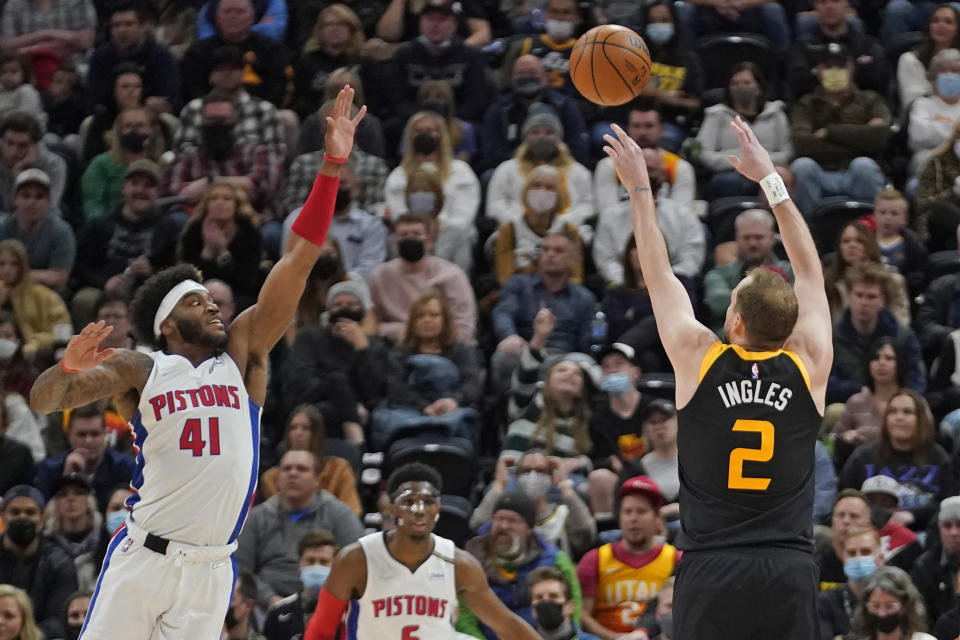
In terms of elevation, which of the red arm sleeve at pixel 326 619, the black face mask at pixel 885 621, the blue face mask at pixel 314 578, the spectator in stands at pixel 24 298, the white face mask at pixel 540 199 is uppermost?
the white face mask at pixel 540 199

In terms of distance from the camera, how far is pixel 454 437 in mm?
10984

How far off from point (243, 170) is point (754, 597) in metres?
8.71

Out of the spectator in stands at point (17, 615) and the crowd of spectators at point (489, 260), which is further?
the crowd of spectators at point (489, 260)

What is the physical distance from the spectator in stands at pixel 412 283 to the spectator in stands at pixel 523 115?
5.71 feet

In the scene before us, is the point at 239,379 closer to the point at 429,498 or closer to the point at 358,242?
the point at 429,498

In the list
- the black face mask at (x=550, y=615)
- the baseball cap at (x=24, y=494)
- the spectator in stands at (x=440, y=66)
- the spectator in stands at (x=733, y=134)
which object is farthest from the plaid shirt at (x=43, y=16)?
the black face mask at (x=550, y=615)

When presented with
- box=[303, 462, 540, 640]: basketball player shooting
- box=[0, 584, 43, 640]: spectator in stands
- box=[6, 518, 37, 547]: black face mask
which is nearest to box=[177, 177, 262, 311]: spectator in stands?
box=[6, 518, 37, 547]: black face mask

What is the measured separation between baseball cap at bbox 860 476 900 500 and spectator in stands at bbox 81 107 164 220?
669cm

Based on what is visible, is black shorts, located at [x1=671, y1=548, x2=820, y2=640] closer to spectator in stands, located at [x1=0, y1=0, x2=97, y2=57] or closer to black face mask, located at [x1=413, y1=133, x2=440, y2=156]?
black face mask, located at [x1=413, y1=133, x2=440, y2=156]

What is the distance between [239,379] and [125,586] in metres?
0.88

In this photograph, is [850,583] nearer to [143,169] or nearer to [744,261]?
[744,261]

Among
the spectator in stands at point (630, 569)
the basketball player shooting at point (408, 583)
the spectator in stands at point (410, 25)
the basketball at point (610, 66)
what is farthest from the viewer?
the spectator in stands at point (410, 25)

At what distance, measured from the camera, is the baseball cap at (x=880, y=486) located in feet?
32.9

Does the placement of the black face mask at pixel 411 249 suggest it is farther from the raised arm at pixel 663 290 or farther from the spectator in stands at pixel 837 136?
the raised arm at pixel 663 290
